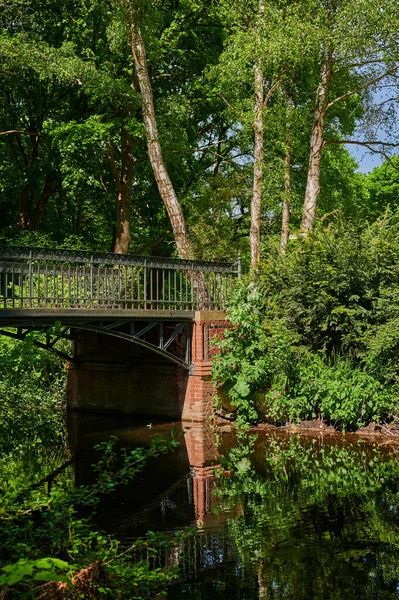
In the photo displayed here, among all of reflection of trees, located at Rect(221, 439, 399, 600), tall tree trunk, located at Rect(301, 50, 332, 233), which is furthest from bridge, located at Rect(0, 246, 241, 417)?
reflection of trees, located at Rect(221, 439, 399, 600)

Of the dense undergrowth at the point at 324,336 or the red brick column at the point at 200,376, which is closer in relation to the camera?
the dense undergrowth at the point at 324,336

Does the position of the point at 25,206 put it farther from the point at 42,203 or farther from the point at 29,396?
the point at 29,396

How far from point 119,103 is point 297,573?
618 inches

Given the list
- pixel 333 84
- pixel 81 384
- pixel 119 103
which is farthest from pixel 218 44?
pixel 81 384

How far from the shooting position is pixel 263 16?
1817 centimetres

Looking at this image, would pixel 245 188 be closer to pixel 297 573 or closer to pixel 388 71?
pixel 388 71

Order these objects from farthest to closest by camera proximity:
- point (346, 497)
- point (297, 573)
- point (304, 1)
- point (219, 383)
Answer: point (304, 1)
point (219, 383)
point (346, 497)
point (297, 573)

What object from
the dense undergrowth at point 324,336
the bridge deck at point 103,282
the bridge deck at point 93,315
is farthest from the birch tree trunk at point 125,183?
the dense undergrowth at point 324,336

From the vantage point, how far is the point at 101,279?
15.6m

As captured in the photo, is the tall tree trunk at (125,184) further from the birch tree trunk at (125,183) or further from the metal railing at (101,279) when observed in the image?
the metal railing at (101,279)

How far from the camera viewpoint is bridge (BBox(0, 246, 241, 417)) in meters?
13.8

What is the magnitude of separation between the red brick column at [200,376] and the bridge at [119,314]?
0.02 meters

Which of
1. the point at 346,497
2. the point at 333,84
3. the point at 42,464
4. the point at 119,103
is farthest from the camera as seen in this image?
the point at 333,84

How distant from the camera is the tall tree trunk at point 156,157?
1834cm
